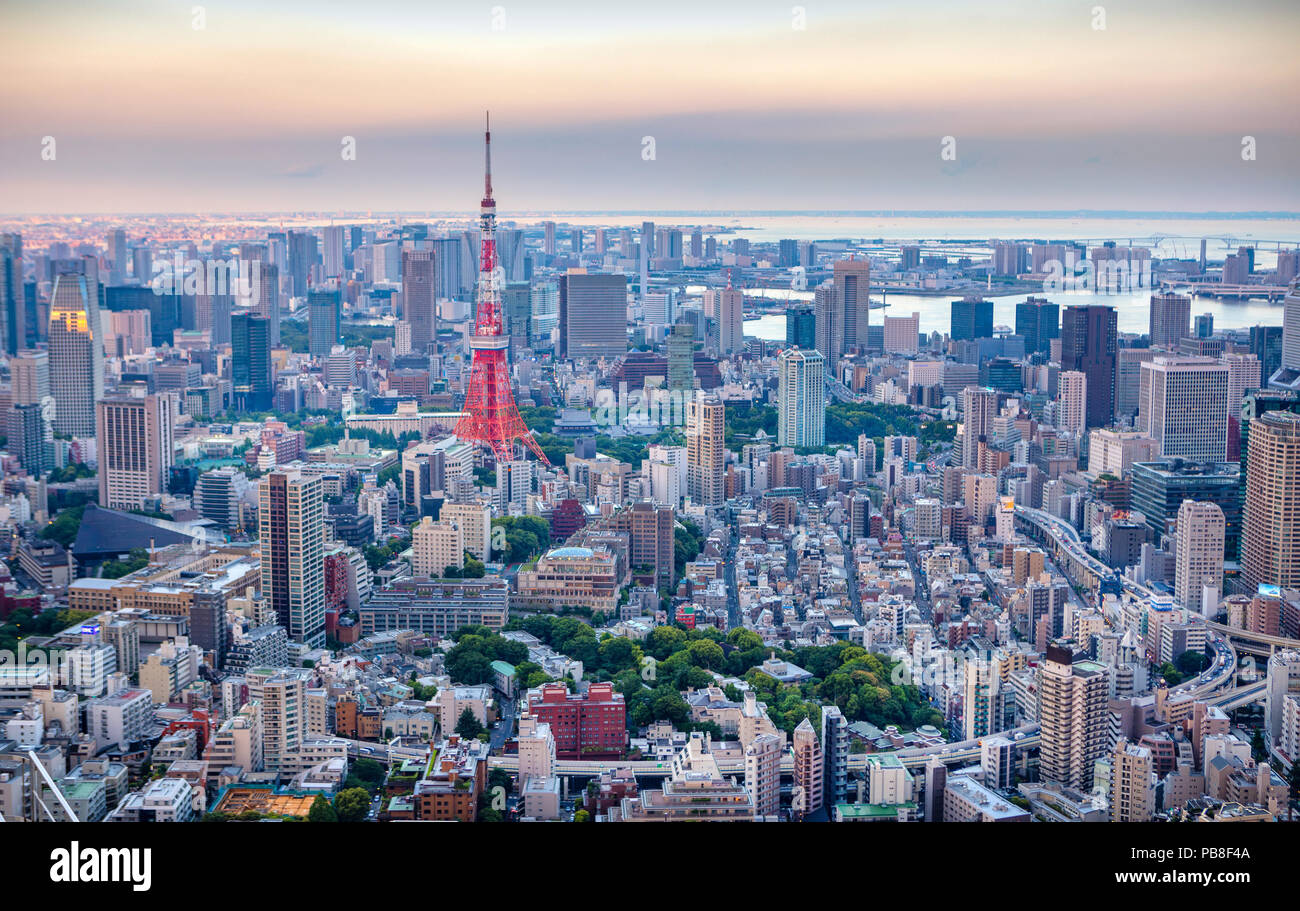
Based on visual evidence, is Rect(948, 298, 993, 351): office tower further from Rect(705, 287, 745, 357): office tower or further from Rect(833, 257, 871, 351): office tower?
Rect(705, 287, 745, 357): office tower

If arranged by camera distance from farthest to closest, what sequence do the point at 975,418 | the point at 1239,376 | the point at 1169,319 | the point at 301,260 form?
the point at 301,260 < the point at 975,418 < the point at 1169,319 < the point at 1239,376

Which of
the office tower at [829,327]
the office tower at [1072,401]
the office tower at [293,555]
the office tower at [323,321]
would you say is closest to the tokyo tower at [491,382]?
the office tower at [323,321]

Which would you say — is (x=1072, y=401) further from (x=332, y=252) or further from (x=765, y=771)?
(x=765, y=771)

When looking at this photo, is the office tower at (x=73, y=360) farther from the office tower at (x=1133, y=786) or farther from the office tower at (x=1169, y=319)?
the office tower at (x=1169, y=319)

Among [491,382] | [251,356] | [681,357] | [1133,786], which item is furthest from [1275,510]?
[251,356]
